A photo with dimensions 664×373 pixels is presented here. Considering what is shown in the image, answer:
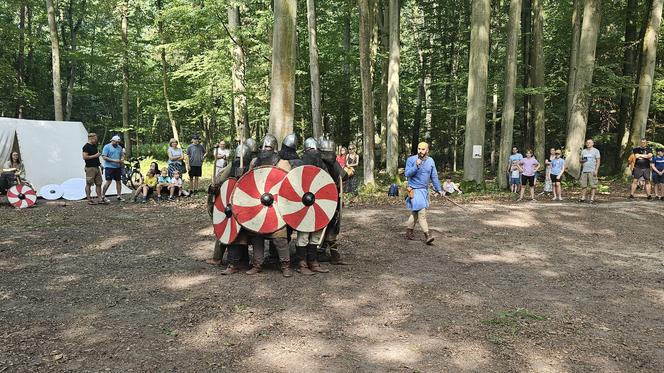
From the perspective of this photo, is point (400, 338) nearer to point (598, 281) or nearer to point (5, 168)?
point (598, 281)

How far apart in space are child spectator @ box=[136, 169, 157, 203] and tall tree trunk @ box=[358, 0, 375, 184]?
267 inches

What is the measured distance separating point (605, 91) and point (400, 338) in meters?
15.2

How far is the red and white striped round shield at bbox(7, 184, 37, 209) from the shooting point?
10844 millimetres

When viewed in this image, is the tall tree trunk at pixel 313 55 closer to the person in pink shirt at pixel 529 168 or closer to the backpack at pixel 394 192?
the backpack at pixel 394 192

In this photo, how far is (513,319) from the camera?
4605mm

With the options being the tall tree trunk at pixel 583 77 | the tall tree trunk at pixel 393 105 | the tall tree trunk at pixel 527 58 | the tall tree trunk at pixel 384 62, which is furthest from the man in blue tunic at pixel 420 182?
the tall tree trunk at pixel 527 58

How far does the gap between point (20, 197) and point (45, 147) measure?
9.63 feet

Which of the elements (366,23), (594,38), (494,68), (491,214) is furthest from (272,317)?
(494,68)

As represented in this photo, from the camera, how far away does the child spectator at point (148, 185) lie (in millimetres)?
12293

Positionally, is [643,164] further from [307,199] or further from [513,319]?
[307,199]

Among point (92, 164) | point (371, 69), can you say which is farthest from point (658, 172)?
point (92, 164)

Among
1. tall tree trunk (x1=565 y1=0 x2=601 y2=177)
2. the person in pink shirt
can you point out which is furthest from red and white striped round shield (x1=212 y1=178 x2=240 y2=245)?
tall tree trunk (x1=565 y1=0 x2=601 y2=177)

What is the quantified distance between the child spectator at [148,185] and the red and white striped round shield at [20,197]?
2431 mm

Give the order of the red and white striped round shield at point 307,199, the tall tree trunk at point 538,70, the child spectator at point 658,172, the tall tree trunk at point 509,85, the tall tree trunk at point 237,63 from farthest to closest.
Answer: the tall tree trunk at point 538,70 → the tall tree trunk at point 237,63 → the tall tree trunk at point 509,85 → the child spectator at point 658,172 → the red and white striped round shield at point 307,199
